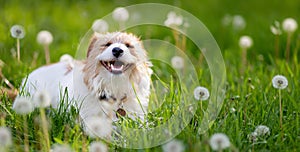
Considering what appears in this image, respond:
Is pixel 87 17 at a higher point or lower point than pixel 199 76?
higher

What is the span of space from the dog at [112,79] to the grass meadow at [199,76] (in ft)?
0.44

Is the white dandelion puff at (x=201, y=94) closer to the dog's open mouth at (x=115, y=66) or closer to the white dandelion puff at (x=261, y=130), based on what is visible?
the white dandelion puff at (x=261, y=130)

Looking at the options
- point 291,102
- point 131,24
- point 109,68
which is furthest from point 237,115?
point 131,24

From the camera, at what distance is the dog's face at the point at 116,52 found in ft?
12.4

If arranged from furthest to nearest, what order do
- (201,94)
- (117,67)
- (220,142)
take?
(117,67) < (201,94) < (220,142)

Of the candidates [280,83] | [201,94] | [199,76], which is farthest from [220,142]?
[199,76]

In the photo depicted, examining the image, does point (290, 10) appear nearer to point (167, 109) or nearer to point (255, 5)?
point (255, 5)

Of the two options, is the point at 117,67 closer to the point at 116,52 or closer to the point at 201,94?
the point at 116,52

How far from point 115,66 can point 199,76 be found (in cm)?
123

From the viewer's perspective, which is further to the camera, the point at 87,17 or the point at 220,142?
the point at 87,17

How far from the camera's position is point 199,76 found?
4941 millimetres

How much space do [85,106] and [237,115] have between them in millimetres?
983

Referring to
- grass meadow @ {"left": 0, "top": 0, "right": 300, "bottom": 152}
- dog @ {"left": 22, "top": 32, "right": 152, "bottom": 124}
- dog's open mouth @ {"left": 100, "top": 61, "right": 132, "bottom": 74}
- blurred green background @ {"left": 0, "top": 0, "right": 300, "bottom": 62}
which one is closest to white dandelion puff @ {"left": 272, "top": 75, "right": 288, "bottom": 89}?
grass meadow @ {"left": 0, "top": 0, "right": 300, "bottom": 152}

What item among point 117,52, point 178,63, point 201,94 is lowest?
point 201,94
